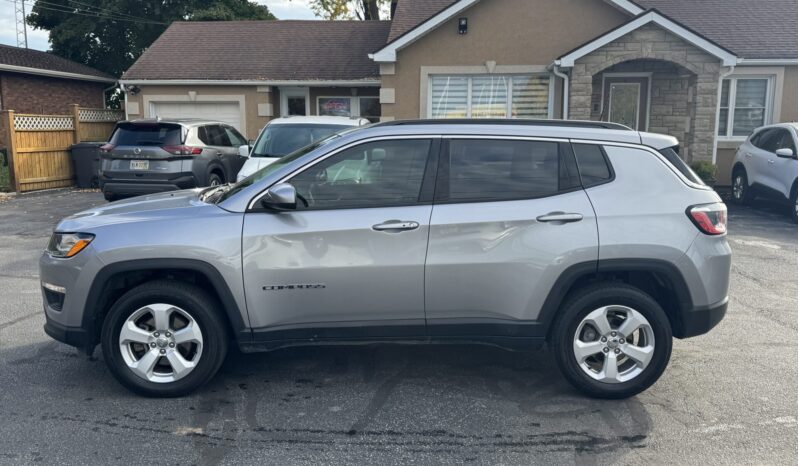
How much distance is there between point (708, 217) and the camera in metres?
4.35

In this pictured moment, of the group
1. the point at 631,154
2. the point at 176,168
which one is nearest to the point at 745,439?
the point at 631,154

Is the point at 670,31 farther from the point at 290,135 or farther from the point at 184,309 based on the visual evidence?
the point at 184,309

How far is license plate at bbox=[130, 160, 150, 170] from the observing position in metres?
11.2

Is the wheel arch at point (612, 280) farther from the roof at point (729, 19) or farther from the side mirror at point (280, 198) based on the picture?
the roof at point (729, 19)

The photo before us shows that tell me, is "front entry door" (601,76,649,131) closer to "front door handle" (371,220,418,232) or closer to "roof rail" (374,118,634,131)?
"roof rail" (374,118,634,131)

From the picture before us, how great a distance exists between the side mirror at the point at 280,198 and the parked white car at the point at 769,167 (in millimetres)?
10322

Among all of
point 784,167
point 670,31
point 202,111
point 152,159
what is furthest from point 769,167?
point 202,111

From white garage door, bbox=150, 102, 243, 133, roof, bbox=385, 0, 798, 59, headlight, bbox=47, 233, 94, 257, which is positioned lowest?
headlight, bbox=47, 233, 94, 257

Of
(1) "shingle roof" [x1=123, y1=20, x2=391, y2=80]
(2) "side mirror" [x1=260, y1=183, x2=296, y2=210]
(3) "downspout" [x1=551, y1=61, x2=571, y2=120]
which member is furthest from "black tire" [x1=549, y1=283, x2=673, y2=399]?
(1) "shingle roof" [x1=123, y1=20, x2=391, y2=80]

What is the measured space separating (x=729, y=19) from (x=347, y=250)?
16.1m

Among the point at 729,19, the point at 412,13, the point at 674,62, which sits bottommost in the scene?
the point at 674,62

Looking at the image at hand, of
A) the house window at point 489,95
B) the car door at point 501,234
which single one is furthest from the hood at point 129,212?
the house window at point 489,95

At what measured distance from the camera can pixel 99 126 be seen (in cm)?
1897

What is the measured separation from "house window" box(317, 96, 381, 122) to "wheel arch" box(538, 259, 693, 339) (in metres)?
14.1
